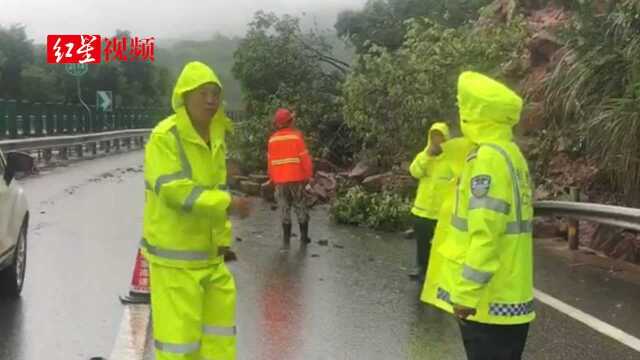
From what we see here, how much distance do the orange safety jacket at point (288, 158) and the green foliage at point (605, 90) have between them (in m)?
3.56

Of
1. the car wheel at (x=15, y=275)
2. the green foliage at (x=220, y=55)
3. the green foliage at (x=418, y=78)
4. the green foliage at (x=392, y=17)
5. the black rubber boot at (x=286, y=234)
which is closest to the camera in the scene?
the car wheel at (x=15, y=275)

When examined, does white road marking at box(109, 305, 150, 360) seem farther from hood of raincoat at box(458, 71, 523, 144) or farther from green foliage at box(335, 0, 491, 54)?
green foliage at box(335, 0, 491, 54)

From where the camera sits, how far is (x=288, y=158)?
11.9m

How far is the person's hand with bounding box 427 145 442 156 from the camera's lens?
8984 millimetres

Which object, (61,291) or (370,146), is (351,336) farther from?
(370,146)

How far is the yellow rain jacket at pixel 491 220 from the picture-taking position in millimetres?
3986

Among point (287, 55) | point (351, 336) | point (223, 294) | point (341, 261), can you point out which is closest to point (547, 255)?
point (341, 261)

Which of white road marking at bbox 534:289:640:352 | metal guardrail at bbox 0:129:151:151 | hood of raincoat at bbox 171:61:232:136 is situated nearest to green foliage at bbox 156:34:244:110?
metal guardrail at bbox 0:129:151:151

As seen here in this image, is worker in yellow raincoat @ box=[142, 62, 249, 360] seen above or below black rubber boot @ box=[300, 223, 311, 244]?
above

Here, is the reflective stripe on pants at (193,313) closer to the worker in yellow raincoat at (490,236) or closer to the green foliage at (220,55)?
the worker in yellow raincoat at (490,236)

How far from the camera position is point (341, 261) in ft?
35.4

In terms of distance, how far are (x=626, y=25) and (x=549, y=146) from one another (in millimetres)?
2317

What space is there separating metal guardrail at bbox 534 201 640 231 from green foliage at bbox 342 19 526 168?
3293 mm

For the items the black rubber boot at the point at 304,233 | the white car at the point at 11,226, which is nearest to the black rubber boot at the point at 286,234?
the black rubber boot at the point at 304,233
